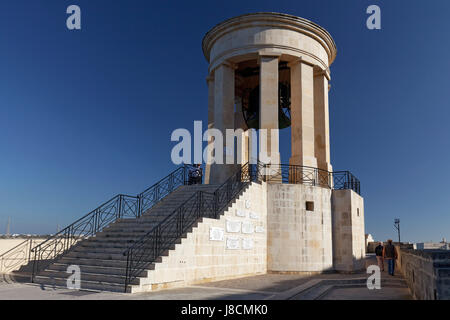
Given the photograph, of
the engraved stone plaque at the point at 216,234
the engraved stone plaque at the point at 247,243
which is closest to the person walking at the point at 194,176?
the engraved stone plaque at the point at 247,243

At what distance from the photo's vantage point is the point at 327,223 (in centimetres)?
1623

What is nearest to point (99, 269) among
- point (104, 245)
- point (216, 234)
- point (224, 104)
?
point (104, 245)

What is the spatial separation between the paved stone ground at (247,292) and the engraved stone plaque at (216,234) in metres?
1.33

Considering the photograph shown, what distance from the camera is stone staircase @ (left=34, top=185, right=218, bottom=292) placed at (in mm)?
10086

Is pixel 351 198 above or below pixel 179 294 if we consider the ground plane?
above

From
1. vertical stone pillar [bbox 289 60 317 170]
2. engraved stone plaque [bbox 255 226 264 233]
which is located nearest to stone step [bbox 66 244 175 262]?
engraved stone plaque [bbox 255 226 264 233]

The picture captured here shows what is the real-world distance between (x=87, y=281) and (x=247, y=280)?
4.97 metres

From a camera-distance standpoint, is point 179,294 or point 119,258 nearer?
point 179,294

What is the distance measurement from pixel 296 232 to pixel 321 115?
801 cm

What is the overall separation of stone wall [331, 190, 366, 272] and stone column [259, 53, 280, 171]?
145 inches

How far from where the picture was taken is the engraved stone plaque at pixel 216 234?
12.1 meters

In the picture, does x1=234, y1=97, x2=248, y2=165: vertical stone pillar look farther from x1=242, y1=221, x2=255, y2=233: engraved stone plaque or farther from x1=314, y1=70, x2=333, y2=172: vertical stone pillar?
x1=242, y1=221, x2=255, y2=233: engraved stone plaque

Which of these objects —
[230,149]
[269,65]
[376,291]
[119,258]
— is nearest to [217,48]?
[269,65]
